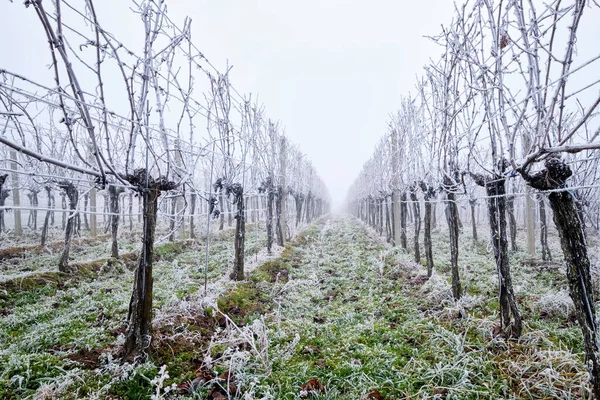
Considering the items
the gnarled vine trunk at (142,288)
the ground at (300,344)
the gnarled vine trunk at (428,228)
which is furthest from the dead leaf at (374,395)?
the gnarled vine trunk at (428,228)

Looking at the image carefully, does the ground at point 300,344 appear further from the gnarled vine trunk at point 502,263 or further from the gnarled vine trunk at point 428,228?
the gnarled vine trunk at point 428,228

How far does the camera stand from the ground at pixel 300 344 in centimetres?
301

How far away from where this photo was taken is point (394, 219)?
467 inches

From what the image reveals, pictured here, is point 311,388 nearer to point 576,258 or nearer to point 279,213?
point 576,258

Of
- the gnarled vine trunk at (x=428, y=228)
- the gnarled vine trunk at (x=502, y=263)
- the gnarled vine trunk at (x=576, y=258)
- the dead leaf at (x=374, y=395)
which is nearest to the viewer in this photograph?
the gnarled vine trunk at (x=576, y=258)

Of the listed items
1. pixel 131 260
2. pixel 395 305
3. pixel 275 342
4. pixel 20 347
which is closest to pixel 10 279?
pixel 131 260

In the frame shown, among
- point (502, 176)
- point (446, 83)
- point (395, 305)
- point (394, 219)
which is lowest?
point (395, 305)

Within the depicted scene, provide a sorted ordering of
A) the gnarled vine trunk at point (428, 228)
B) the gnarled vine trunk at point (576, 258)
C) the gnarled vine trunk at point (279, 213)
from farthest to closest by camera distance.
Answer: the gnarled vine trunk at point (279, 213) < the gnarled vine trunk at point (428, 228) < the gnarled vine trunk at point (576, 258)

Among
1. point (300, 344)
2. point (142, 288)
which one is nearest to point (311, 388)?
point (300, 344)

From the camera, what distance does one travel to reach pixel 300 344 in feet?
13.3

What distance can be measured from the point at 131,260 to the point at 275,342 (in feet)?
27.2

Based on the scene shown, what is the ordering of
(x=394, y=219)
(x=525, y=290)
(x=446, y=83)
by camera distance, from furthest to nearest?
1. (x=394, y=219)
2. (x=525, y=290)
3. (x=446, y=83)

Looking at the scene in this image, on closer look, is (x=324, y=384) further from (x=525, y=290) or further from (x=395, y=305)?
(x=525, y=290)

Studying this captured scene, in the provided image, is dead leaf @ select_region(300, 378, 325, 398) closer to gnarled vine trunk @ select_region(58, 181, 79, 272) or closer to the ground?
the ground
